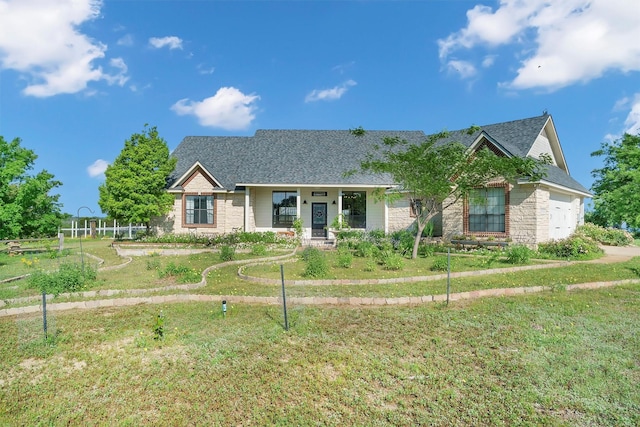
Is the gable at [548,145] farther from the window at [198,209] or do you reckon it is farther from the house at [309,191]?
the window at [198,209]

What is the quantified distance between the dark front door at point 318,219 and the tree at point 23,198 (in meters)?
14.6

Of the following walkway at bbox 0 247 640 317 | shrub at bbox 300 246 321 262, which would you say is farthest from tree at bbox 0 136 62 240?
shrub at bbox 300 246 321 262

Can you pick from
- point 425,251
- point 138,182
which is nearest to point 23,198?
point 138,182

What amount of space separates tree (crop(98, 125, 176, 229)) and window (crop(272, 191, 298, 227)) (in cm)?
644

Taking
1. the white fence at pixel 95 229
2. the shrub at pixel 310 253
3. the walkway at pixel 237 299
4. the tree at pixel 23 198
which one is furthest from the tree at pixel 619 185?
the white fence at pixel 95 229

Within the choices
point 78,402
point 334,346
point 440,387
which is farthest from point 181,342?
Answer: point 440,387

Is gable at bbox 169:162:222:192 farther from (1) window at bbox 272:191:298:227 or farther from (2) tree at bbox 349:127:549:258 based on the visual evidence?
(2) tree at bbox 349:127:549:258

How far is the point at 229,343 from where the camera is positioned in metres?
5.94

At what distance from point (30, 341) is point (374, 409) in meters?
5.97

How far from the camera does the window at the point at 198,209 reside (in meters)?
23.7

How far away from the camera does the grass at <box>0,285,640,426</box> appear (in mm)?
4043

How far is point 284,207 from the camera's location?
24.0 metres

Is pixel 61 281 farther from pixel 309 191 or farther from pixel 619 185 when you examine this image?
pixel 619 185

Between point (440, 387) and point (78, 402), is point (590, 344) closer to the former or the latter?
point (440, 387)
